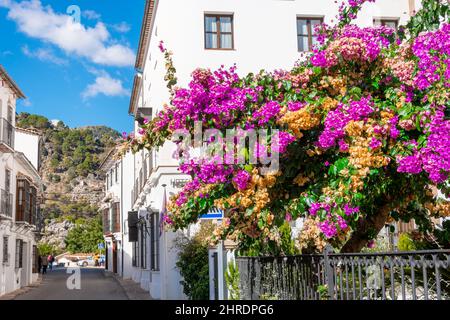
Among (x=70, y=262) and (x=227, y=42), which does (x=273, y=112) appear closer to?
(x=227, y=42)

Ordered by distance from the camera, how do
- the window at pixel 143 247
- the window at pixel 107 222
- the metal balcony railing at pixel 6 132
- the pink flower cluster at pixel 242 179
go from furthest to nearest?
the window at pixel 107 222 → the window at pixel 143 247 → the metal balcony railing at pixel 6 132 → the pink flower cluster at pixel 242 179

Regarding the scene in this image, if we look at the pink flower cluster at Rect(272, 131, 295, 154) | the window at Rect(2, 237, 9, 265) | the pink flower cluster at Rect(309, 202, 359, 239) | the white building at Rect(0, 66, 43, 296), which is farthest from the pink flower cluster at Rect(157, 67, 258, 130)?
the window at Rect(2, 237, 9, 265)

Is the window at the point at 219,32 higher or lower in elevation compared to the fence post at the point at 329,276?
higher

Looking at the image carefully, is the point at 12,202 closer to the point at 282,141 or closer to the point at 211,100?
the point at 211,100

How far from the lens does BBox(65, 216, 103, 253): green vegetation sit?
3046 inches

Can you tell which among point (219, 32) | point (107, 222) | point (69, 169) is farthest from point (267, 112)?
point (69, 169)

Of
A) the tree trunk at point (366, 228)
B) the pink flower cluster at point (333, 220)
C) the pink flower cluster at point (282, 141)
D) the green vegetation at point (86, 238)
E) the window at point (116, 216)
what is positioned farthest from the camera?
the green vegetation at point (86, 238)

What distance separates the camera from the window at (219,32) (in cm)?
1892

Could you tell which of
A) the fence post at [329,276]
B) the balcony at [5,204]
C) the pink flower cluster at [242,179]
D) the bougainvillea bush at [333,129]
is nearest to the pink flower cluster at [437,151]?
the bougainvillea bush at [333,129]

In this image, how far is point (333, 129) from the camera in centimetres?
572

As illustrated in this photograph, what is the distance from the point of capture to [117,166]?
43531mm

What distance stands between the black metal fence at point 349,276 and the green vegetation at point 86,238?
70224 millimetres

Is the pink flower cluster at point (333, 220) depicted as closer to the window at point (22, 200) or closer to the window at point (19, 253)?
the window at point (22, 200)
